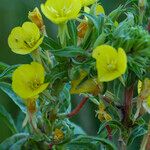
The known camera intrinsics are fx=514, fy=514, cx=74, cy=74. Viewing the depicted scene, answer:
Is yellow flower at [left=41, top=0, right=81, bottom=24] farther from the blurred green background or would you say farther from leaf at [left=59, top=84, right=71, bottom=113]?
the blurred green background

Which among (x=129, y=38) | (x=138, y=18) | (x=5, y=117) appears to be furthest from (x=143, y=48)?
(x=5, y=117)

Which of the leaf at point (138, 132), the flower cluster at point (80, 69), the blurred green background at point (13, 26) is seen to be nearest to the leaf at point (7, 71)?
the flower cluster at point (80, 69)

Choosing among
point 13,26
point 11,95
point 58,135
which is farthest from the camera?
point 13,26

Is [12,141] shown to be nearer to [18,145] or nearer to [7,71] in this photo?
[18,145]

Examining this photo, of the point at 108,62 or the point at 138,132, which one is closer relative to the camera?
the point at 108,62

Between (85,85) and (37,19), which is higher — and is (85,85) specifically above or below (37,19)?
below

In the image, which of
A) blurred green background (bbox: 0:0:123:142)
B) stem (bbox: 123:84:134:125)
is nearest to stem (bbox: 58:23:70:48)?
stem (bbox: 123:84:134:125)

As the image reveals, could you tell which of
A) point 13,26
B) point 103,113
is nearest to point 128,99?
point 103,113
